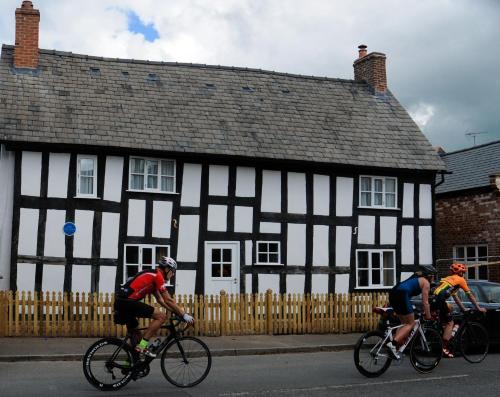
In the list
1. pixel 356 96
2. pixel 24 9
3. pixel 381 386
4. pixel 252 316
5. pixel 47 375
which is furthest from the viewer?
pixel 356 96

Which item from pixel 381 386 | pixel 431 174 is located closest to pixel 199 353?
pixel 381 386

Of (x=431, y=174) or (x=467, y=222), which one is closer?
(x=431, y=174)

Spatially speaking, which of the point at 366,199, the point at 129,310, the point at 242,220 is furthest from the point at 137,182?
the point at 129,310

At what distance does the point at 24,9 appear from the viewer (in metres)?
19.7

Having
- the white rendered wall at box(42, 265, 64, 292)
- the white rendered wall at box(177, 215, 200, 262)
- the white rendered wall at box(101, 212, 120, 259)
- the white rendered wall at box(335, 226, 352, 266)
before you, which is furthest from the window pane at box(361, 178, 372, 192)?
the white rendered wall at box(42, 265, 64, 292)

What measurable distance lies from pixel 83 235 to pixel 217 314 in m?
4.29

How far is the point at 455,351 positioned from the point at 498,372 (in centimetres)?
125

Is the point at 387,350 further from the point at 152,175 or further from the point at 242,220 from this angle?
the point at 152,175

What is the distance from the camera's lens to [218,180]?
1889cm

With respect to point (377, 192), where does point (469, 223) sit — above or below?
below

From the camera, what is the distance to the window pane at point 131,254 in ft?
59.0

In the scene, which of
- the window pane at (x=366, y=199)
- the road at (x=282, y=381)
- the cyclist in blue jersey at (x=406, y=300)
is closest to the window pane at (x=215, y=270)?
the window pane at (x=366, y=199)

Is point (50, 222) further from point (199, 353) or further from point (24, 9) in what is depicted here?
point (199, 353)

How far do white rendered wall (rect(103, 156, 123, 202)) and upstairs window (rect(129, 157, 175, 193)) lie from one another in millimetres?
304
